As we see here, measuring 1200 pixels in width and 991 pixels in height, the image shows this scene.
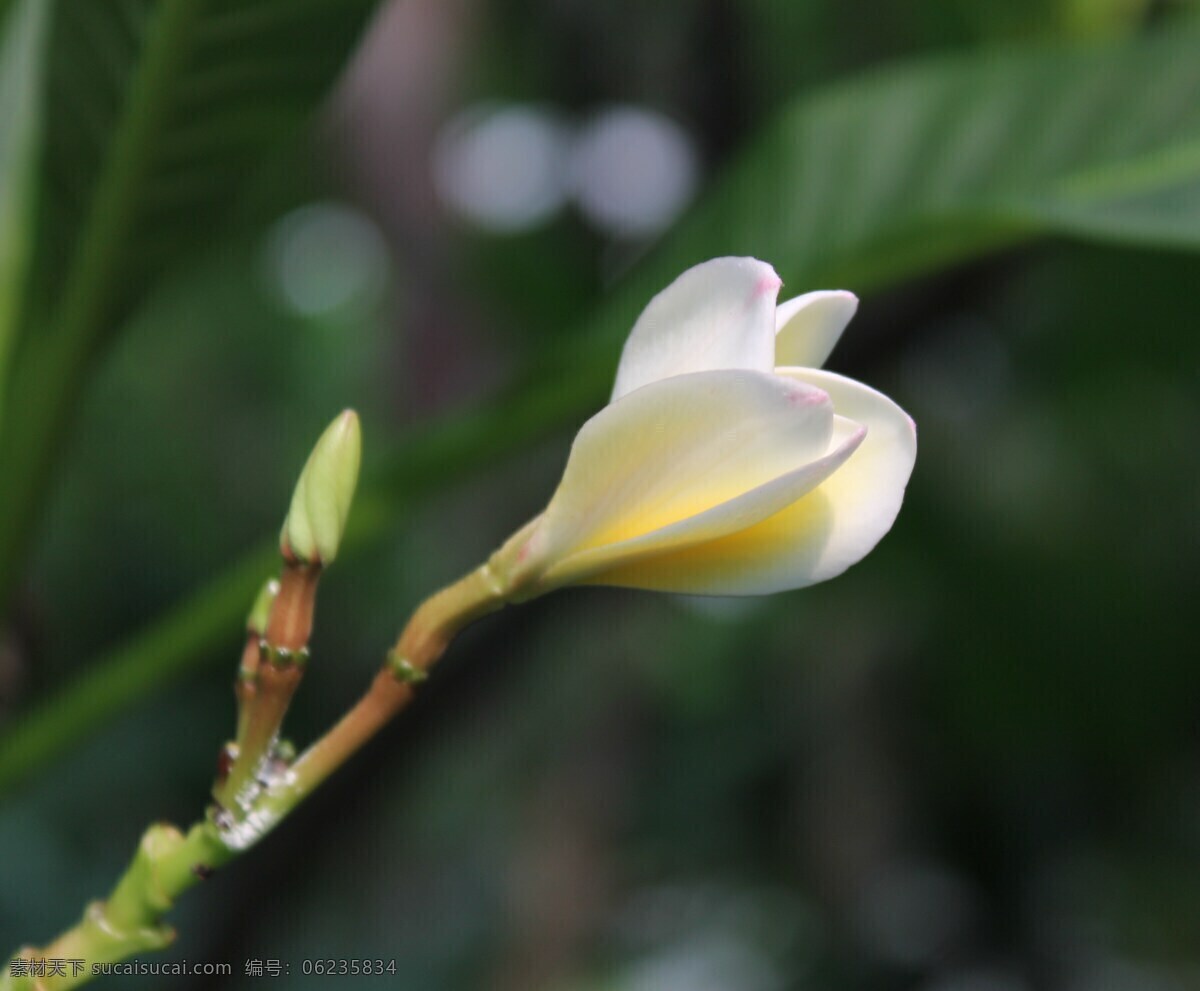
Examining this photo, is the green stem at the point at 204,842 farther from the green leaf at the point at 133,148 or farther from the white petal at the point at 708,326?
the green leaf at the point at 133,148

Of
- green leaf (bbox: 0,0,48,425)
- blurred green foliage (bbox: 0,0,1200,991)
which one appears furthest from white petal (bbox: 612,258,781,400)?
green leaf (bbox: 0,0,48,425)

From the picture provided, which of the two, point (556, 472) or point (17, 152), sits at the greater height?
point (17, 152)

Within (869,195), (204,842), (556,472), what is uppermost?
(204,842)

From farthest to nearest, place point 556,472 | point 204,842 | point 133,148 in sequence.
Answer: point 556,472 < point 133,148 < point 204,842

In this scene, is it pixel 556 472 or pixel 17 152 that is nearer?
pixel 17 152

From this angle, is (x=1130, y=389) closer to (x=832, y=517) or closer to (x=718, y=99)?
(x=718, y=99)

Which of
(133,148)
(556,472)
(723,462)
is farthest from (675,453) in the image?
(556,472)

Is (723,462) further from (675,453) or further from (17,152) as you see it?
(17,152)

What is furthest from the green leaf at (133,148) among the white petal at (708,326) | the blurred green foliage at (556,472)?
the white petal at (708,326)

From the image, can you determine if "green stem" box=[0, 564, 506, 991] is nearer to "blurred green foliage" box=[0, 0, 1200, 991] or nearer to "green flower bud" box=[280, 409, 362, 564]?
"green flower bud" box=[280, 409, 362, 564]
